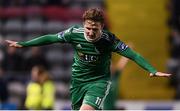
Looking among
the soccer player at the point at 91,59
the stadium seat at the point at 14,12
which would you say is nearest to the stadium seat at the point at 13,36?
the stadium seat at the point at 14,12

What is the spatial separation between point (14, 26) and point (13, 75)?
2317mm

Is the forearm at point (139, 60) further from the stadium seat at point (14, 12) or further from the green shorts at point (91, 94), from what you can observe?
the stadium seat at point (14, 12)

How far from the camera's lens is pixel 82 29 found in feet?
31.4

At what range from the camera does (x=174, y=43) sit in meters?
19.6

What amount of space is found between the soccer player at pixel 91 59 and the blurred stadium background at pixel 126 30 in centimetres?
868

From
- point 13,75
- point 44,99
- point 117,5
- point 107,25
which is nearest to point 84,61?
point 44,99

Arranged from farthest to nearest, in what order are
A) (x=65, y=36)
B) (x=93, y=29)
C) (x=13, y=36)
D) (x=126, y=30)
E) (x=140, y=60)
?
(x=126, y=30) < (x=13, y=36) < (x=65, y=36) < (x=140, y=60) < (x=93, y=29)

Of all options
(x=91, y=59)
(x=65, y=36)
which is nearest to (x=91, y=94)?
(x=91, y=59)

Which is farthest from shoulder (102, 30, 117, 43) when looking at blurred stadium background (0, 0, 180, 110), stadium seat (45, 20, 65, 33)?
stadium seat (45, 20, 65, 33)

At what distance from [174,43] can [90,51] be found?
10.3 m

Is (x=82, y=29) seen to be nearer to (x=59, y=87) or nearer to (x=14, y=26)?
(x=59, y=87)

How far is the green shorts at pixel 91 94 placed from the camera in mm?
9375

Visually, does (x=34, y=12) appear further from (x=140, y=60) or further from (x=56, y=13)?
(x=140, y=60)

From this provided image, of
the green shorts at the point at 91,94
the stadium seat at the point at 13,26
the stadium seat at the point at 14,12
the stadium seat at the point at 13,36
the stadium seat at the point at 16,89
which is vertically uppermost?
the green shorts at the point at 91,94
